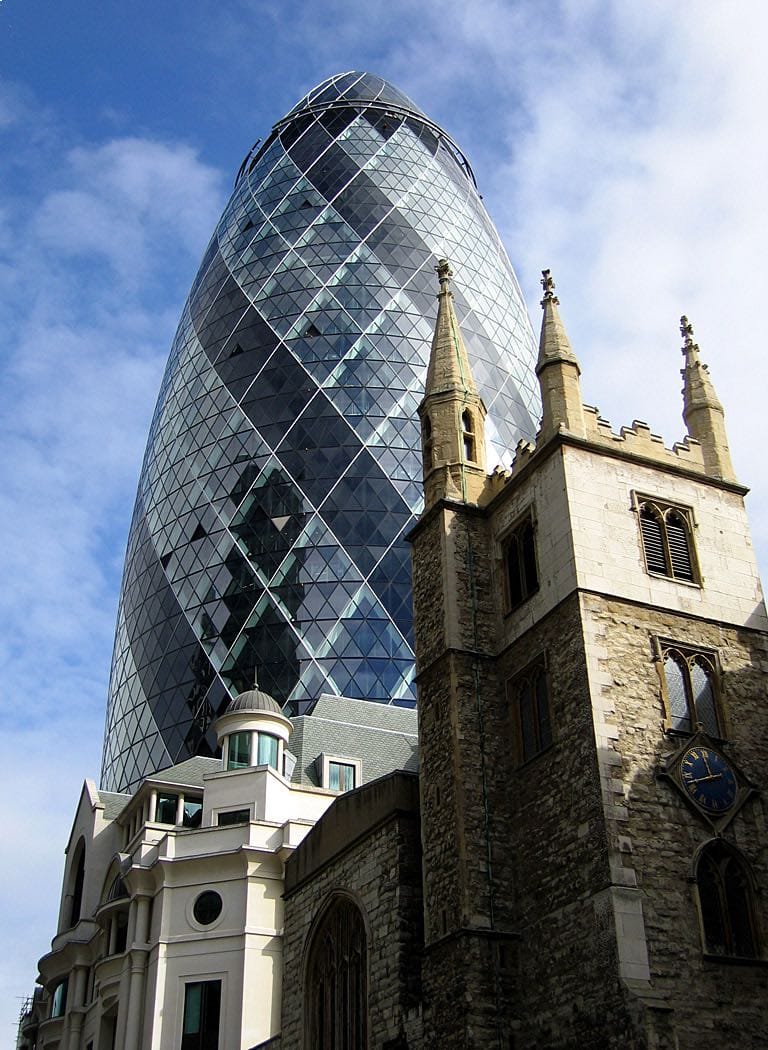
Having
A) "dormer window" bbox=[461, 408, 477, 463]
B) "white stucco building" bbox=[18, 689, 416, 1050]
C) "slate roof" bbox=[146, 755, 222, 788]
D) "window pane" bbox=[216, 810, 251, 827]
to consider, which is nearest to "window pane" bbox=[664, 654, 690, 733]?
"dormer window" bbox=[461, 408, 477, 463]

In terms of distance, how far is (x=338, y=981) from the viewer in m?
21.7

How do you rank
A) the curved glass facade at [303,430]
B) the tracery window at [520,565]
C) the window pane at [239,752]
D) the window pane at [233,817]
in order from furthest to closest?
the curved glass facade at [303,430]
the window pane at [239,752]
the window pane at [233,817]
the tracery window at [520,565]

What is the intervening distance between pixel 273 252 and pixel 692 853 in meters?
37.4

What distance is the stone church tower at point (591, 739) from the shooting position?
1700 cm

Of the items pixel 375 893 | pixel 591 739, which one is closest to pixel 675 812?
pixel 591 739

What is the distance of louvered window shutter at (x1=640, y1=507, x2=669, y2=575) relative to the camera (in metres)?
20.5

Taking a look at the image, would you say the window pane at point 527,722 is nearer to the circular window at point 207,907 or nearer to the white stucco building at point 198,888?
the white stucco building at point 198,888

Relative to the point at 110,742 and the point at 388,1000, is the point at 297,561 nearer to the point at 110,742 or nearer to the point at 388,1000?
the point at 110,742

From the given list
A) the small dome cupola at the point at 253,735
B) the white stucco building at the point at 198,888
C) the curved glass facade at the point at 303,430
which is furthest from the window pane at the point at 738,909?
the curved glass facade at the point at 303,430

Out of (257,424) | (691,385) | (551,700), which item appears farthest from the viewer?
(257,424)

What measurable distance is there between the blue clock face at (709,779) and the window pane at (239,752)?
51.1 ft

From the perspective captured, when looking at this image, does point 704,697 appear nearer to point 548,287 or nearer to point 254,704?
point 548,287

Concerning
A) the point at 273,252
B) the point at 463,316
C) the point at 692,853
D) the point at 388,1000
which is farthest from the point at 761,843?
the point at 273,252

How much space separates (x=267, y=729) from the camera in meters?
32.5
